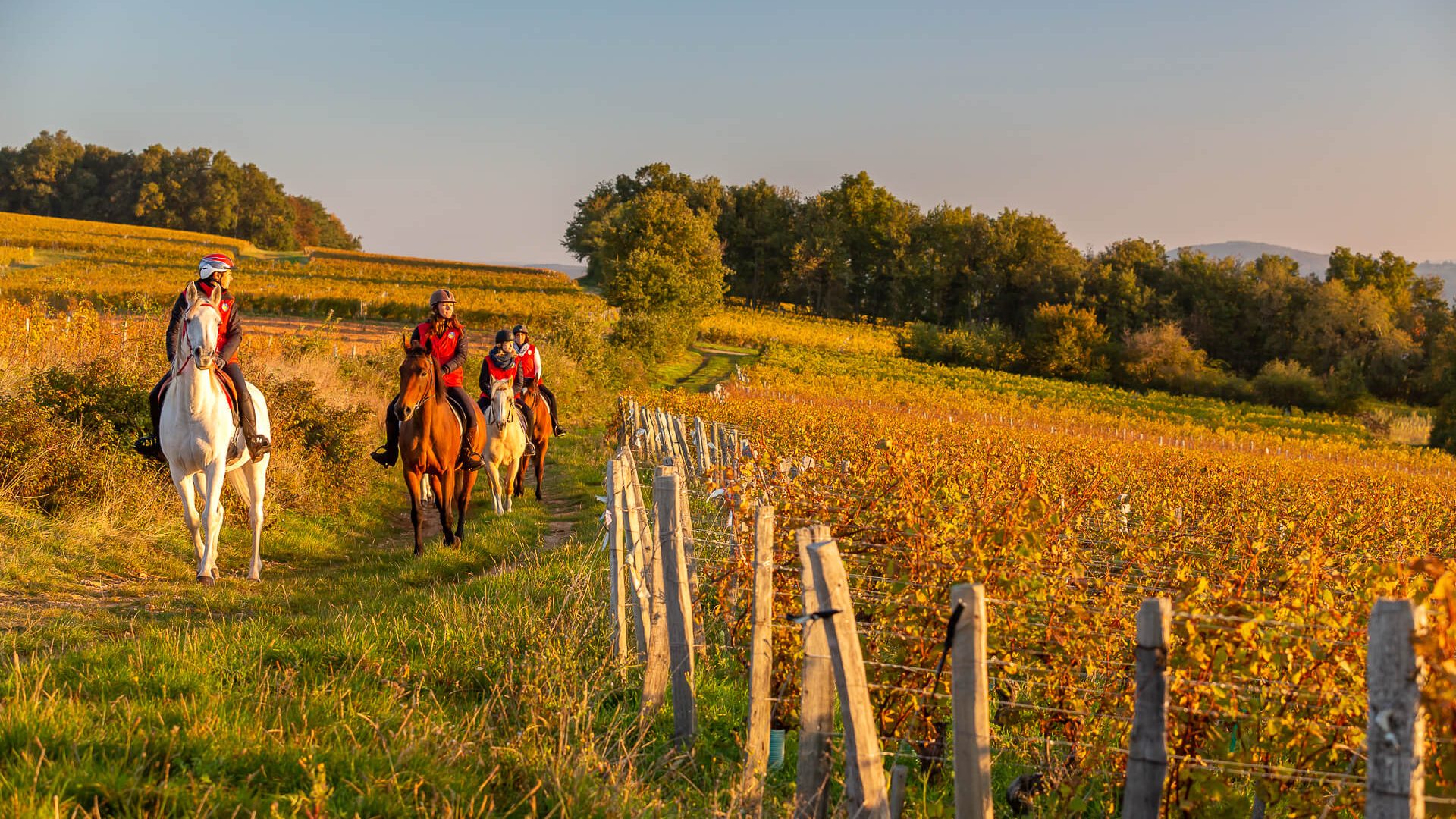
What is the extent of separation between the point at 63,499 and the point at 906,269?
80.5 meters

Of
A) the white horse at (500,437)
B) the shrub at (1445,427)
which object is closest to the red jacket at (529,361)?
the white horse at (500,437)

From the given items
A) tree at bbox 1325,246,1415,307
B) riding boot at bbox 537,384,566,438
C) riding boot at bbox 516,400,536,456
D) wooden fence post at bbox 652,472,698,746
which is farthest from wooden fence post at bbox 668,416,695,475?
tree at bbox 1325,246,1415,307

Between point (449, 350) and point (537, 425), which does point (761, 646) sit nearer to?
point (449, 350)

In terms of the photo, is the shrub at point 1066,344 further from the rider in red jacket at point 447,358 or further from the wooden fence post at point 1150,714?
the wooden fence post at point 1150,714

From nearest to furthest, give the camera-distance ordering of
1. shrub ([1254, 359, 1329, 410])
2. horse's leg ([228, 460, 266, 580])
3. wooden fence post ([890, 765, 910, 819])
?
wooden fence post ([890, 765, 910, 819])
horse's leg ([228, 460, 266, 580])
shrub ([1254, 359, 1329, 410])

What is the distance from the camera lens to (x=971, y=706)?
312 cm

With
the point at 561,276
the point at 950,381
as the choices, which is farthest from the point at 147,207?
the point at 950,381

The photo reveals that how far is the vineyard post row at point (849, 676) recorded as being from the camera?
2.33 metres

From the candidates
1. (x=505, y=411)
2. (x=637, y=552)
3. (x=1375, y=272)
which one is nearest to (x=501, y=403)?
(x=505, y=411)

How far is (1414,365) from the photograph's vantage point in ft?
187

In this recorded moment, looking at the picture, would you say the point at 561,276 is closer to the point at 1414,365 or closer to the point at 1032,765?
the point at 1414,365

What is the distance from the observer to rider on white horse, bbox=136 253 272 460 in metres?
7.79

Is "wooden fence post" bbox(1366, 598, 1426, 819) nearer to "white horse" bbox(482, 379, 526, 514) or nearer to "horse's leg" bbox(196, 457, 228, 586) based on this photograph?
"horse's leg" bbox(196, 457, 228, 586)

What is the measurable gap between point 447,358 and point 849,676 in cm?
845
